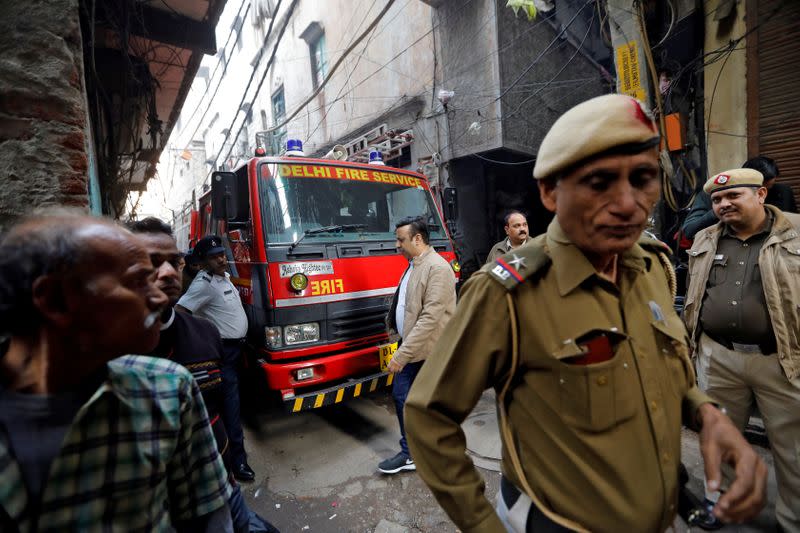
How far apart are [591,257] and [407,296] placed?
6.38 feet

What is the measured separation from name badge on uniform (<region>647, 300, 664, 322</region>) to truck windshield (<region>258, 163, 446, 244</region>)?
9.38 feet

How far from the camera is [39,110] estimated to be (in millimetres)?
1600

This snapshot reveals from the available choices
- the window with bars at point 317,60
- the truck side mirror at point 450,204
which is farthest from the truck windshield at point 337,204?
the window with bars at point 317,60

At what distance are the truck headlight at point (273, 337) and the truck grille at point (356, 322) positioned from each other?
1.41 ft

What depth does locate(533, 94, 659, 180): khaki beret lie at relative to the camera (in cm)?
89

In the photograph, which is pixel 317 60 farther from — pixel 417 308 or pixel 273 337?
pixel 417 308

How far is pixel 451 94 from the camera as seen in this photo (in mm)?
8188

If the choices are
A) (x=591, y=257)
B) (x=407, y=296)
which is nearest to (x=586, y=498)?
(x=591, y=257)

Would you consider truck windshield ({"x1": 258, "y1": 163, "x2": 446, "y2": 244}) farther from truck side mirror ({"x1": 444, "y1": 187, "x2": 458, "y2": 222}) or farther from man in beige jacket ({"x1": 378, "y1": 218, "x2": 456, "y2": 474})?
man in beige jacket ({"x1": 378, "y1": 218, "x2": 456, "y2": 474})

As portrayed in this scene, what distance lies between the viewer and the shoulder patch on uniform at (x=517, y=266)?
99 centimetres

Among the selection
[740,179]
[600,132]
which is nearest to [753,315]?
[740,179]

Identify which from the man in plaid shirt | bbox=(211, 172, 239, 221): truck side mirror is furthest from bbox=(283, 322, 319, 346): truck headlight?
the man in plaid shirt

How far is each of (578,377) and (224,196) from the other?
328cm

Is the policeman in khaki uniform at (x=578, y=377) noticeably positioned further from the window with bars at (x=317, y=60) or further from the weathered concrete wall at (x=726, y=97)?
the window with bars at (x=317, y=60)
